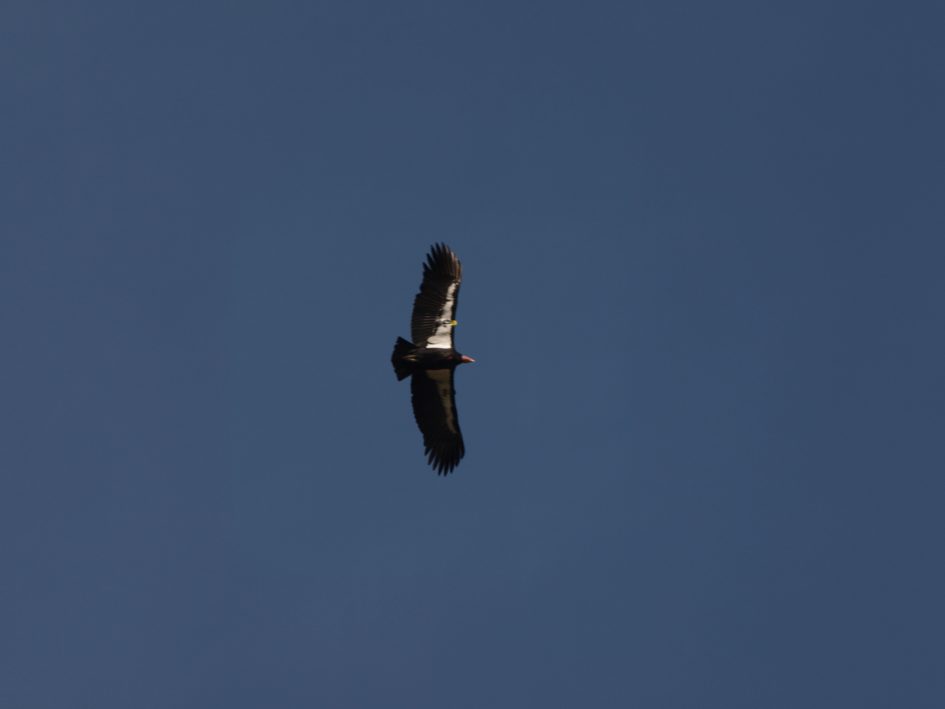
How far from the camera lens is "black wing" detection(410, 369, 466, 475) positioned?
48.3 meters

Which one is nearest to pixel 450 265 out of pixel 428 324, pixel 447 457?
pixel 428 324

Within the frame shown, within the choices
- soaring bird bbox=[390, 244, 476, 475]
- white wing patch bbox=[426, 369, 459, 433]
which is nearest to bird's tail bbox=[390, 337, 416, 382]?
soaring bird bbox=[390, 244, 476, 475]

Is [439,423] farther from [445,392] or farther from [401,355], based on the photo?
[401,355]

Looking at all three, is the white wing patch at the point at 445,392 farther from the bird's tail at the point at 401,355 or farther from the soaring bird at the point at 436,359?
the bird's tail at the point at 401,355

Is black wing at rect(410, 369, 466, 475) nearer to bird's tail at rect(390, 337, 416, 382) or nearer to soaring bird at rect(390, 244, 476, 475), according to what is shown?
soaring bird at rect(390, 244, 476, 475)

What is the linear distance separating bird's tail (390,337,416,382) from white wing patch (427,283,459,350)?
3.26 feet

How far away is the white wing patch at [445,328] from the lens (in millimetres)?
46750

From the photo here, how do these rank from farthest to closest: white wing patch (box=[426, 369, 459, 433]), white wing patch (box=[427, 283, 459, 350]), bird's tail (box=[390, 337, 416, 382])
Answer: white wing patch (box=[426, 369, 459, 433])
white wing patch (box=[427, 283, 459, 350])
bird's tail (box=[390, 337, 416, 382])

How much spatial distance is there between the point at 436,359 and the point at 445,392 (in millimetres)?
2271

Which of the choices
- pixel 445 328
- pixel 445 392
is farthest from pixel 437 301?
pixel 445 392

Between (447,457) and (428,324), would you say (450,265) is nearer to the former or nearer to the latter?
(428,324)

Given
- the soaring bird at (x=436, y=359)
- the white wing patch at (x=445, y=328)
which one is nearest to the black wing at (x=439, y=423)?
the soaring bird at (x=436, y=359)

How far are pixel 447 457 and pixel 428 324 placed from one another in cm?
553

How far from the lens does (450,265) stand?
4747 centimetres
